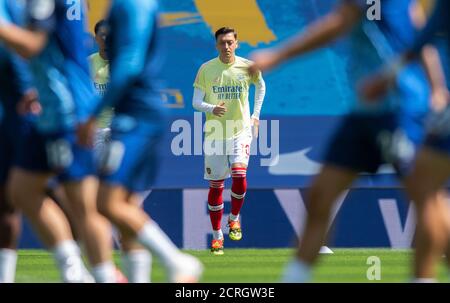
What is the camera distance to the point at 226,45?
54.7 feet

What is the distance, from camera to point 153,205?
17672mm

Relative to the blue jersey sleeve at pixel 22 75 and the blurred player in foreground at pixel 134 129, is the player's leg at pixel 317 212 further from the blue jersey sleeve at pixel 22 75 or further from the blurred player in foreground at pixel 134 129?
the blue jersey sleeve at pixel 22 75

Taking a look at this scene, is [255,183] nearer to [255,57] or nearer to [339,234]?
[339,234]

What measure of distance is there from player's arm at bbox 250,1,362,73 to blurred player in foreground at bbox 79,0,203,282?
3.37ft

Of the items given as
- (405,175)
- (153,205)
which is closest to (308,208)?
(405,175)

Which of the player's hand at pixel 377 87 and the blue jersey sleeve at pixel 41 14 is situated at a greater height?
the blue jersey sleeve at pixel 41 14

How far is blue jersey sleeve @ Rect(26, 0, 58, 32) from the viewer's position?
836cm

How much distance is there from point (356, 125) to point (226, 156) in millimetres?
9276

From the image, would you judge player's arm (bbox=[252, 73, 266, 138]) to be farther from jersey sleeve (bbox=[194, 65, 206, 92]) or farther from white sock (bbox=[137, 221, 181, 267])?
white sock (bbox=[137, 221, 181, 267])

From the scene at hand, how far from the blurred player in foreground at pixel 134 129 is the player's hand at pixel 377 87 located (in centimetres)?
147

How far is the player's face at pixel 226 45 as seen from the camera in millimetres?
16609

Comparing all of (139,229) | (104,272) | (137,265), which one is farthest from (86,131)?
(137,265)

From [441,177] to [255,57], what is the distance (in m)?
1.16

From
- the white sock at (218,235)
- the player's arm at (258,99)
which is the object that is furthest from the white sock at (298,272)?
the player's arm at (258,99)
